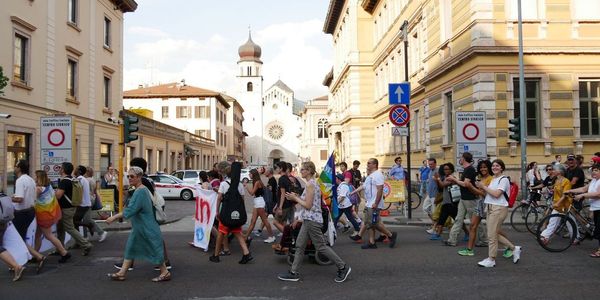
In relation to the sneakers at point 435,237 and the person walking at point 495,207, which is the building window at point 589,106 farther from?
the person walking at point 495,207

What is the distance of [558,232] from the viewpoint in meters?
10.0

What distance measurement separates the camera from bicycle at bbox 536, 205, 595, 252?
32.6 feet

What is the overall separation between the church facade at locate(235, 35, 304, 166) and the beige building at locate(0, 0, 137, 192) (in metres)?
83.8

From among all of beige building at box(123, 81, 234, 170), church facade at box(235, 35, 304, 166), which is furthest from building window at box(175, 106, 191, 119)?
church facade at box(235, 35, 304, 166)

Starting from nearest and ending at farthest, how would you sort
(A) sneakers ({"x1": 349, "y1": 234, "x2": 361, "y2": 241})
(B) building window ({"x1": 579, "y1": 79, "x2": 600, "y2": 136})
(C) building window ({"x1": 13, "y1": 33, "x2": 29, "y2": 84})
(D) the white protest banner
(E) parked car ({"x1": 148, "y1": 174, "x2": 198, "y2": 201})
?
(D) the white protest banner → (A) sneakers ({"x1": 349, "y1": 234, "x2": 361, "y2": 241}) → (B) building window ({"x1": 579, "y1": 79, "x2": 600, "y2": 136}) → (C) building window ({"x1": 13, "y1": 33, "x2": 29, "y2": 84}) → (E) parked car ({"x1": 148, "y1": 174, "x2": 198, "y2": 201})

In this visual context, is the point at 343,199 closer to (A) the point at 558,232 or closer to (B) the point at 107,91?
(A) the point at 558,232

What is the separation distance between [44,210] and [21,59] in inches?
555

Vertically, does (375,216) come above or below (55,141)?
below

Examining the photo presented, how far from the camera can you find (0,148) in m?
19.0

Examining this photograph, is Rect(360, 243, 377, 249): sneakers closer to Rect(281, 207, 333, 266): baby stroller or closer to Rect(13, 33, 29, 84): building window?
Rect(281, 207, 333, 266): baby stroller

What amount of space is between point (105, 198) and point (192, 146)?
3944 cm

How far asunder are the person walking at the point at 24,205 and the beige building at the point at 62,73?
803cm

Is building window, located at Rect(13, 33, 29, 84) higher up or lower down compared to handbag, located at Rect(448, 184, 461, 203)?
higher up

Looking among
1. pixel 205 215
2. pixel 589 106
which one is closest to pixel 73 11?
pixel 205 215
